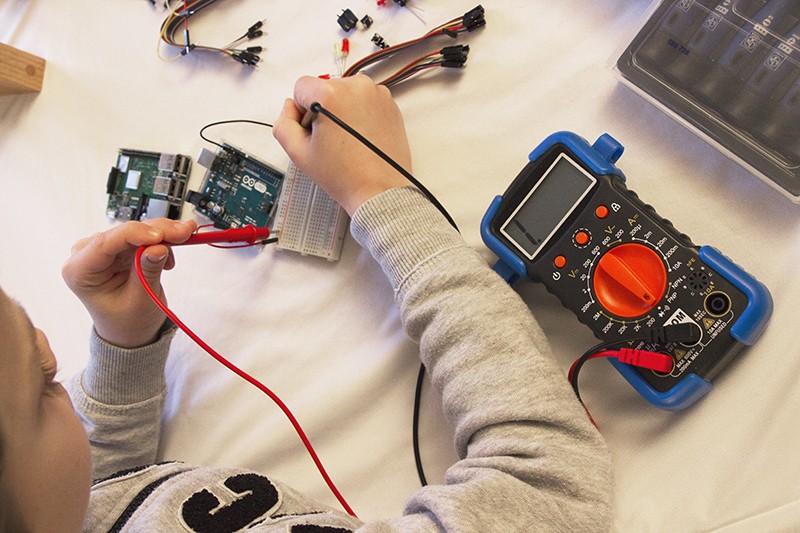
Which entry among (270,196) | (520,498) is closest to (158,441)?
(270,196)

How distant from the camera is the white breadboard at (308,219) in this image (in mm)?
910

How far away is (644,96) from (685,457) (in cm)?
43

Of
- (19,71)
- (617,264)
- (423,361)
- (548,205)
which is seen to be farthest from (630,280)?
(19,71)

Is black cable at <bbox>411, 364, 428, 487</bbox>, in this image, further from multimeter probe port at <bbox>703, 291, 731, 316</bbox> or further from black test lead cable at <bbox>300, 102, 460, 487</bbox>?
multimeter probe port at <bbox>703, 291, 731, 316</bbox>

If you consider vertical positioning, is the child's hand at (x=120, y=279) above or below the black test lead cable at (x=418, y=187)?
below

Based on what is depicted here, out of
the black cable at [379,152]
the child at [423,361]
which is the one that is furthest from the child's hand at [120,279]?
the black cable at [379,152]

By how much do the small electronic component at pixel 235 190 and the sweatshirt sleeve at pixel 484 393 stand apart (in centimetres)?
20

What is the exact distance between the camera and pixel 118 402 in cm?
89

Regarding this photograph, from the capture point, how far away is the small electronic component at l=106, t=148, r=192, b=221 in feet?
Result: 3.29

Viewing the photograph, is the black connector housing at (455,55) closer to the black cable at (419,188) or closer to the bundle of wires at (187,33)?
the black cable at (419,188)

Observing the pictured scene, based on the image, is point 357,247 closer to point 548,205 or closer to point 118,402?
point 548,205

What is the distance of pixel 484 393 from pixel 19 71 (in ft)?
3.10

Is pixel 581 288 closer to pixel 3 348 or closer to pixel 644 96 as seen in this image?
pixel 644 96

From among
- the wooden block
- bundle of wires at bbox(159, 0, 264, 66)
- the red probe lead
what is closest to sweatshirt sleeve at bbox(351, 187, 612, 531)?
the red probe lead
